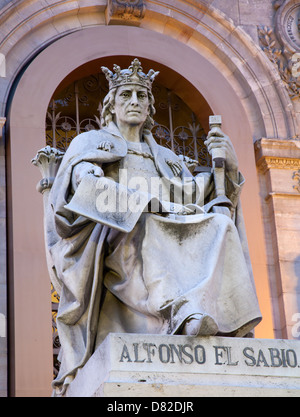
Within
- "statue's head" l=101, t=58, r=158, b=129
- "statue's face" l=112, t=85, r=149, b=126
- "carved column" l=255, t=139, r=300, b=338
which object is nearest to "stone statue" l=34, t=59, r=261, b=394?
"statue's face" l=112, t=85, r=149, b=126

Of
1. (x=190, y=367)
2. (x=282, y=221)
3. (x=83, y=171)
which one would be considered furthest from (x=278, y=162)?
(x=190, y=367)

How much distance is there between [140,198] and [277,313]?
11.2 ft

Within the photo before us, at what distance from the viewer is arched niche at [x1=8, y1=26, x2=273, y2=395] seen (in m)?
10.3

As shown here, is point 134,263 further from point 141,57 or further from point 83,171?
point 141,57

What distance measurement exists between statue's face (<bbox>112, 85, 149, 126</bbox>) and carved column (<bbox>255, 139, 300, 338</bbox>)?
2.81 meters

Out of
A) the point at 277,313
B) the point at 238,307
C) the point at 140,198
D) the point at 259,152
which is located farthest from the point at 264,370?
the point at 259,152

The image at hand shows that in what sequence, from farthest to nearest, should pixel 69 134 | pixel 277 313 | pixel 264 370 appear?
1. pixel 69 134
2. pixel 277 313
3. pixel 264 370

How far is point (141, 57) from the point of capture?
38.5 feet

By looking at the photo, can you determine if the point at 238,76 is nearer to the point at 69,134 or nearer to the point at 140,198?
the point at 69,134

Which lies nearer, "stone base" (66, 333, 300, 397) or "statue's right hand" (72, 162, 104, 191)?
"stone base" (66, 333, 300, 397)

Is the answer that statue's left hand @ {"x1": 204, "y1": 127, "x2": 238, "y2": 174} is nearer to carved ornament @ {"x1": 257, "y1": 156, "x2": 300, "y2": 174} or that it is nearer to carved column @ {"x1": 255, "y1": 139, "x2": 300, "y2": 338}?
carved column @ {"x1": 255, "y1": 139, "x2": 300, "y2": 338}

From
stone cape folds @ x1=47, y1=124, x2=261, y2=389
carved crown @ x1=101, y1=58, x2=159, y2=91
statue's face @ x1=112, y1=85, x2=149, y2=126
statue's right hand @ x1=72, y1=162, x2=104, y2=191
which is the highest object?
carved crown @ x1=101, y1=58, x2=159, y2=91

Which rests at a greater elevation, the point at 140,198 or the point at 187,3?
the point at 187,3

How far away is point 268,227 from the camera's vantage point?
1147cm
